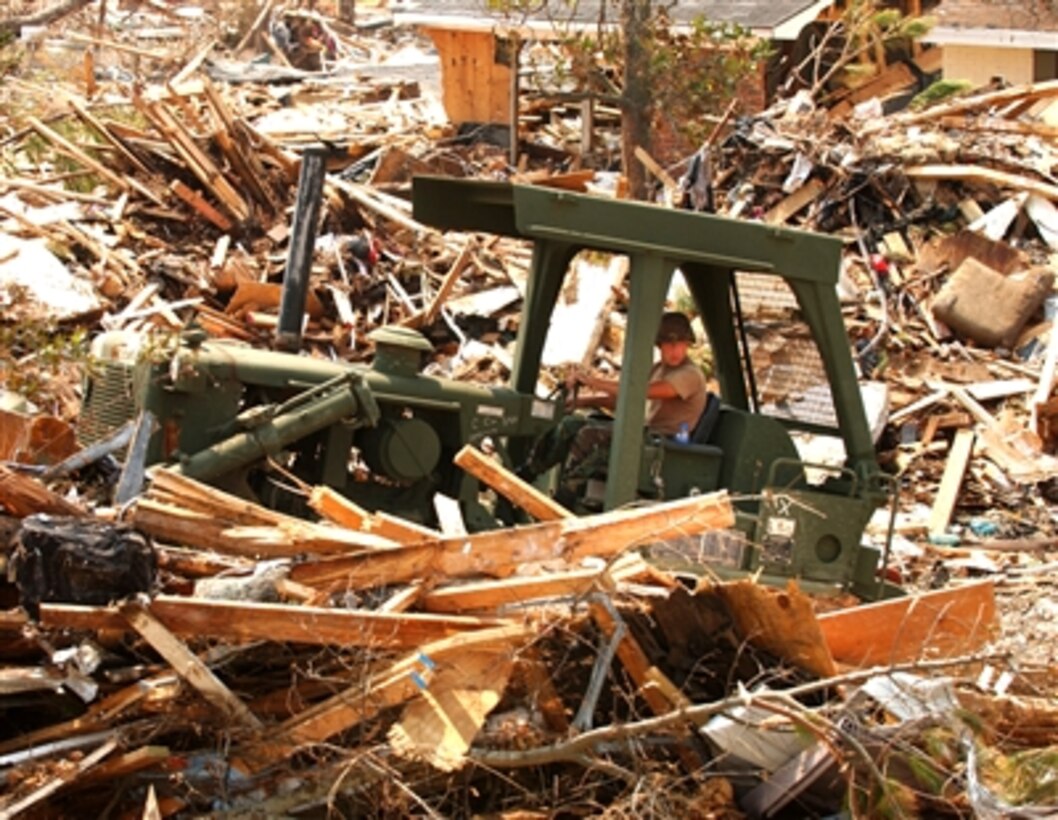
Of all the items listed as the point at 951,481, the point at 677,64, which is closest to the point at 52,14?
the point at 951,481

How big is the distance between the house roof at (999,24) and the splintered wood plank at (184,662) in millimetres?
27763

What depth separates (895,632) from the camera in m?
9.02

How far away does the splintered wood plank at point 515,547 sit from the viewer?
8398mm

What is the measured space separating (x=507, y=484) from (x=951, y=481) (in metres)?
8.30

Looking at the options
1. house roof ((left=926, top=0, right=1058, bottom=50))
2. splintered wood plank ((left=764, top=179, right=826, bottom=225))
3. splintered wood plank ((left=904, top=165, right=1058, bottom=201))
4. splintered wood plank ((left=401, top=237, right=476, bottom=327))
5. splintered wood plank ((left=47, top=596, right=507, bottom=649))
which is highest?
Result: splintered wood plank ((left=47, top=596, right=507, bottom=649))

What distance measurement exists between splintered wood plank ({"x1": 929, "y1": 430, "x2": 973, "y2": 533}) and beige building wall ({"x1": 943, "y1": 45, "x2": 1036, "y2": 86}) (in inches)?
732

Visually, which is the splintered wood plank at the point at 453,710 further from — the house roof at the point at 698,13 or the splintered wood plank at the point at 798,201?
the house roof at the point at 698,13

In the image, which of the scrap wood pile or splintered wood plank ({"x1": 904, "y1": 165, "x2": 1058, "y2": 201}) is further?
splintered wood plank ({"x1": 904, "y1": 165, "x2": 1058, "y2": 201})

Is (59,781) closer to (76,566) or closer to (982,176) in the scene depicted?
(76,566)

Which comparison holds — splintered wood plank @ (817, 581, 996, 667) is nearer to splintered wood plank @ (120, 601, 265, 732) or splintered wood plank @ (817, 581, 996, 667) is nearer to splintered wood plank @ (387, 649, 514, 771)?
splintered wood plank @ (387, 649, 514, 771)

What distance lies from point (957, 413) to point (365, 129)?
40.6 feet

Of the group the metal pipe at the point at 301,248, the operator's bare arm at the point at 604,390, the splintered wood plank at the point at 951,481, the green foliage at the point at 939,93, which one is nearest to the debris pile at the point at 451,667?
the operator's bare arm at the point at 604,390

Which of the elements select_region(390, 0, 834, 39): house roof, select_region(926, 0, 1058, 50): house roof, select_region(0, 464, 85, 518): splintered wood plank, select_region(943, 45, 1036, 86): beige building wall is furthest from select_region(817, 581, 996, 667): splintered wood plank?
select_region(943, 45, 1036, 86): beige building wall

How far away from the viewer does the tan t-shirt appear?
10.5 meters
